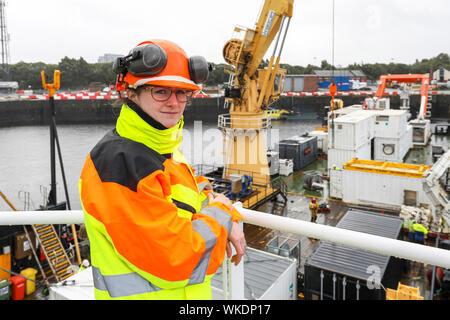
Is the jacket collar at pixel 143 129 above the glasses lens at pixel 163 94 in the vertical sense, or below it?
below

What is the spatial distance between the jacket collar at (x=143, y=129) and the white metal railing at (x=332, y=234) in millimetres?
702

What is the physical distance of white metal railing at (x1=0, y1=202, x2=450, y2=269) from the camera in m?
1.78

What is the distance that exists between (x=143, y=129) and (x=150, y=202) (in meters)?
0.38

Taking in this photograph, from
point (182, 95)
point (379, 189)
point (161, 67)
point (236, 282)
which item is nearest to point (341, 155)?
point (379, 189)

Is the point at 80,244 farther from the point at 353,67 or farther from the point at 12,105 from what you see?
the point at 353,67

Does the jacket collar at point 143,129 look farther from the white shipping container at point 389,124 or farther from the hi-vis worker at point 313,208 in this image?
the white shipping container at point 389,124

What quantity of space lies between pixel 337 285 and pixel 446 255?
7.50m

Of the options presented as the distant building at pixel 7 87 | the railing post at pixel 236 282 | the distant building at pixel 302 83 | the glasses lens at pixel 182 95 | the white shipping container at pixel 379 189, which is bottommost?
the white shipping container at pixel 379 189

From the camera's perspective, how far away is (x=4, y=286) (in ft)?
32.5

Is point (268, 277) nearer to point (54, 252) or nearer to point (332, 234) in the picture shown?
point (332, 234)

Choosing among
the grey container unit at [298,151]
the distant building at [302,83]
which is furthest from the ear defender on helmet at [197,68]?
the distant building at [302,83]

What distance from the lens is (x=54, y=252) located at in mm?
11523

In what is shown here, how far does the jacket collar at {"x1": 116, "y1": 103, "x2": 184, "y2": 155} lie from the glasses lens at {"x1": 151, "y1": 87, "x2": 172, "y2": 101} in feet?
0.33

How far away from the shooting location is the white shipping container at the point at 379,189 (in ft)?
50.4
